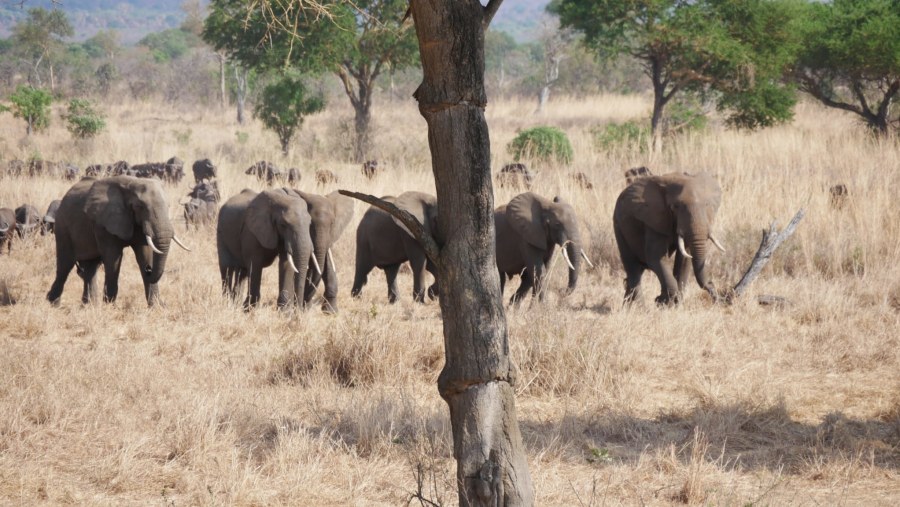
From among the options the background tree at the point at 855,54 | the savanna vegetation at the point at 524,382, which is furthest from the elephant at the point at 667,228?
the background tree at the point at 855,54

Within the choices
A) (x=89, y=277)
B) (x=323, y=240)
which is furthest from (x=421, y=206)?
(x=89, y=277)

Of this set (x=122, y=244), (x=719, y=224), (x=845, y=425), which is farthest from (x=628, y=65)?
(x=845, y=425)

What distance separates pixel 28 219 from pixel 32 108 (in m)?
15.4

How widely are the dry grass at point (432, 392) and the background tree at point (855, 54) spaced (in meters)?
11.5

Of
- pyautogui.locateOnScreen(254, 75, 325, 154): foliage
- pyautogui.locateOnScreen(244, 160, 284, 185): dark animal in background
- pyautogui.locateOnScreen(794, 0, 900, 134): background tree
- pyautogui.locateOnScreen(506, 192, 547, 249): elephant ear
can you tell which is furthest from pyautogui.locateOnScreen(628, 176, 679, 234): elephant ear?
pyautogui.locateOnScreen(254, 75, 325, 154): foliage

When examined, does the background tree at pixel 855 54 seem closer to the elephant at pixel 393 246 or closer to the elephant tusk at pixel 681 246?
the elephant tusk at pixel 681 246

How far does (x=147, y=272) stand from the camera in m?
10.3

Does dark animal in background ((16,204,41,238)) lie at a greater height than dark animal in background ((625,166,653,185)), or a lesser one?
lesser

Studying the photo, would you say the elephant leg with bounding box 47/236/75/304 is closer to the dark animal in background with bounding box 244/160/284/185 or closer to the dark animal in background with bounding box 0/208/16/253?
the dark animal in background with bounding box 0/208/16/253

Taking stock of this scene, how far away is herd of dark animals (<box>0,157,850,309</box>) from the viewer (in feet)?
36.6

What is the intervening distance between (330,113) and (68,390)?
34279 mm

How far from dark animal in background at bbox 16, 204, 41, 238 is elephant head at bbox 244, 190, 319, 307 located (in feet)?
15.3

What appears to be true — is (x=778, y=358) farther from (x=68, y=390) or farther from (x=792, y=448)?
(x=68, y=390)

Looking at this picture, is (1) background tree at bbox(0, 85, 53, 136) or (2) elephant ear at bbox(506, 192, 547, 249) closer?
(2) elephant ear at bbox(506, 192, 547, 249)
